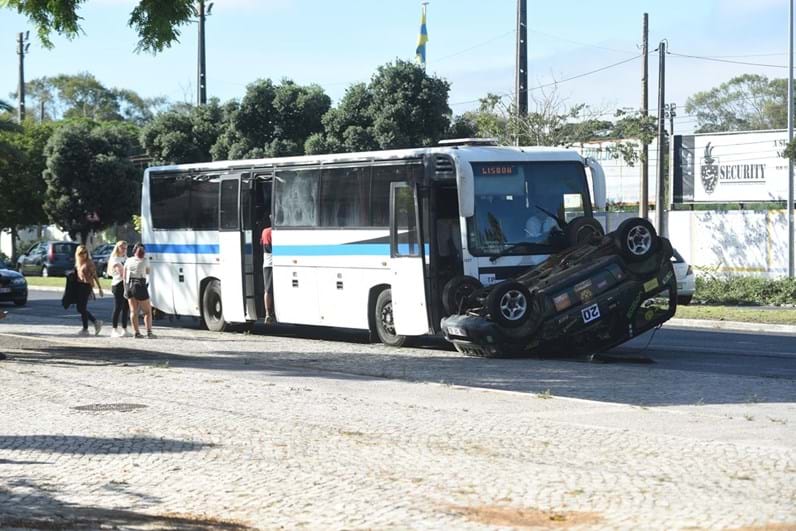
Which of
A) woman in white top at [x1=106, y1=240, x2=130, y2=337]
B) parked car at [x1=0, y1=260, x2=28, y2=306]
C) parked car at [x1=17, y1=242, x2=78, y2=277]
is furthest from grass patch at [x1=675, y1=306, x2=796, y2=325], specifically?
parked car at [x1=17, y1=242, x2=78, y2=277]

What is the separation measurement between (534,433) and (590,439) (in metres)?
0.62

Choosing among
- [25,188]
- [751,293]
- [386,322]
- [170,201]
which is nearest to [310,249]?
[386,322]

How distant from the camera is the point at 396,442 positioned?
36.6 ft

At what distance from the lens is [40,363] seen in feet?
61.0

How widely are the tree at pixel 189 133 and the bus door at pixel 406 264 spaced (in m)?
27.7

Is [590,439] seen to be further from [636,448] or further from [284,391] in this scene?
[284,391]

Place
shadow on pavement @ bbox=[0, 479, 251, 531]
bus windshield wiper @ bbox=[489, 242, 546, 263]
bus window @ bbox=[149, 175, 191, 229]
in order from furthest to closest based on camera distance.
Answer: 1. bus window @ bbox=[149, 175, 191, 229]
2. bus windshield wiper @ bbox=[489, 242, 546, 263]
3. shadow on pavement @ bbox=[0, 479, 251, 531]

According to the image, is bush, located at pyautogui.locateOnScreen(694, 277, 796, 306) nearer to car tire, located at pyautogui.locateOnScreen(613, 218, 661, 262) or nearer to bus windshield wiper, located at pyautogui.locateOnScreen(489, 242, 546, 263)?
bus windshield wiper, located at pyautogui.locateOnScreen(489, 242, 546, 263)

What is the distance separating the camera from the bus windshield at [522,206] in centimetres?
1923

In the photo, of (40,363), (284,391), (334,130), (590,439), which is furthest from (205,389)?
(334,130)

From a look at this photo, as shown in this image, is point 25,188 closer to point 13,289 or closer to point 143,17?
point 13,289

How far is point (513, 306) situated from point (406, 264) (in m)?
2.68

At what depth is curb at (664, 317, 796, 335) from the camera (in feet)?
83.6

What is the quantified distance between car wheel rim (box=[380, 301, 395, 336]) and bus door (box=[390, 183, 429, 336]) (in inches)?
19.9
